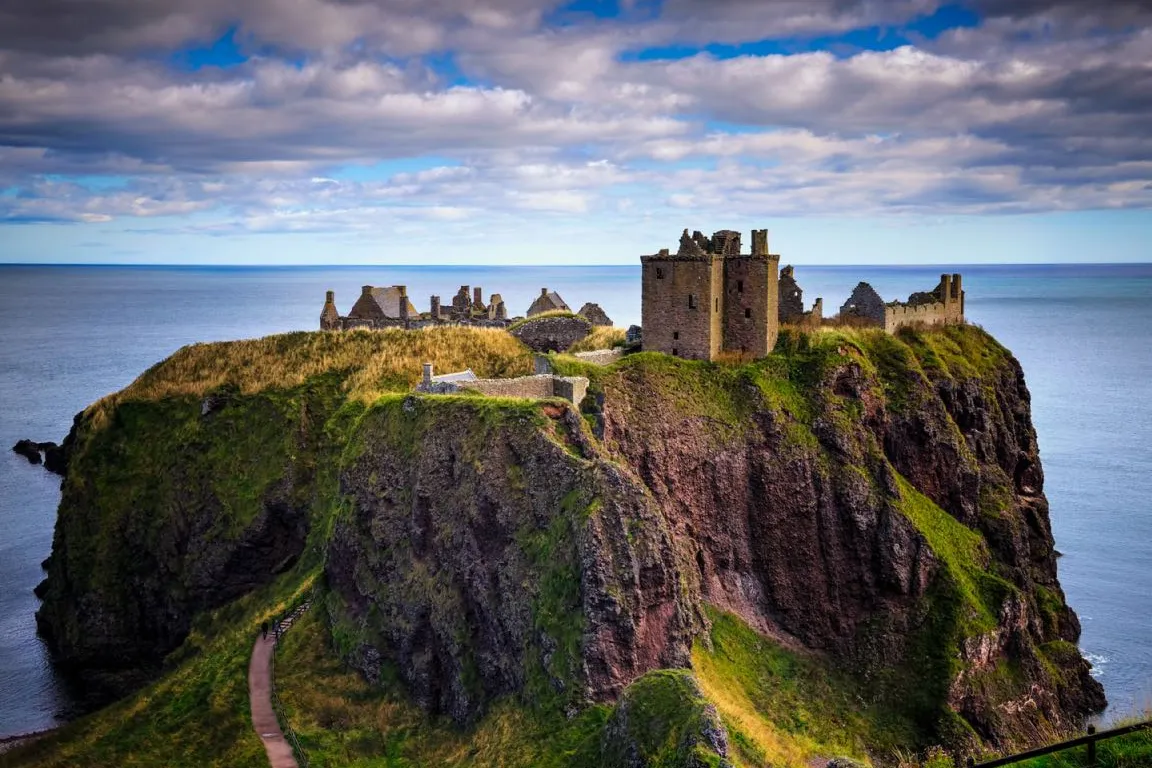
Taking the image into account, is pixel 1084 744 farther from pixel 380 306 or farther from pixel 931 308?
pixel 380 306

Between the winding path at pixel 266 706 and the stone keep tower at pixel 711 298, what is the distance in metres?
24.8

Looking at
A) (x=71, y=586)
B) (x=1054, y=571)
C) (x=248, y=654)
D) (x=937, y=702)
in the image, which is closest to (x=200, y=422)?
(x=71, y=586)

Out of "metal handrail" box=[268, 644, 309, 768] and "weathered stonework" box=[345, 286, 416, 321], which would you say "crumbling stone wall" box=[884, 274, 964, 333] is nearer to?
"weathered stonework" box=[345, 286, 416, 321]

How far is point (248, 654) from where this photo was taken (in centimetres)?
5112

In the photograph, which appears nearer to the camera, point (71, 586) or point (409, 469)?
point (409, 469)

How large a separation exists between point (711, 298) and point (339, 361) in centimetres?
2440

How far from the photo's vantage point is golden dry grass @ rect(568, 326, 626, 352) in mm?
65750

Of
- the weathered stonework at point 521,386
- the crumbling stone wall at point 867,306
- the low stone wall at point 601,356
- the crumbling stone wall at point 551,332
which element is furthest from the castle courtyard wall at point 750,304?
the weathered stonework at point 521,386

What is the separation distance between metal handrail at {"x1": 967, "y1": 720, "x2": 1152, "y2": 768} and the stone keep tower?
4110 cm

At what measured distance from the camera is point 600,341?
6681 cm

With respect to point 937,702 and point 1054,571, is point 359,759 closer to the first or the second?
point 937,702

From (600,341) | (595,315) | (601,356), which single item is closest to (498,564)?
(601,356)

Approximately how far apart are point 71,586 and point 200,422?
12.5 meters

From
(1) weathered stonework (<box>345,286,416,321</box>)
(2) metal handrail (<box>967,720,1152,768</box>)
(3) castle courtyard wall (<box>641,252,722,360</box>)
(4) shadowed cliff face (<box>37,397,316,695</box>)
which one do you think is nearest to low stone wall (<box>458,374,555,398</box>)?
(3) castle courtyard wall (<box>641,252,722,360</box>)
